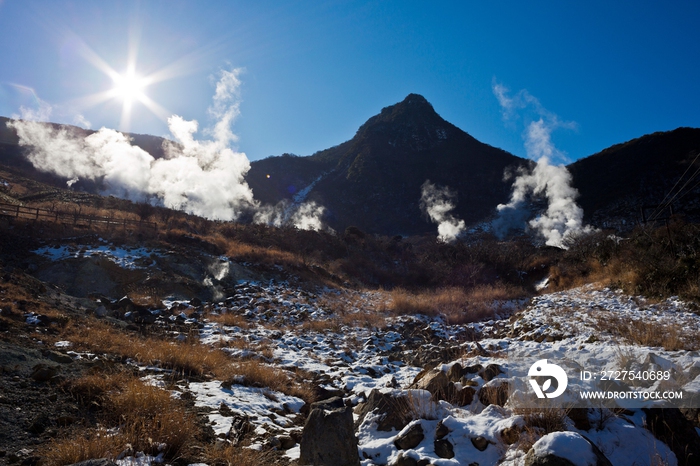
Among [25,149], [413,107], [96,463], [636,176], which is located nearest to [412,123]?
[413,107]

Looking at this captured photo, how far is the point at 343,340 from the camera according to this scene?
36.2ft

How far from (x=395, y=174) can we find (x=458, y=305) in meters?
54.9

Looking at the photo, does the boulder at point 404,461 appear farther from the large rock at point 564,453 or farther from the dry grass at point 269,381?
the dry grass at point 269,381

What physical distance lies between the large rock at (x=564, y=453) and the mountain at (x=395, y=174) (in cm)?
5396

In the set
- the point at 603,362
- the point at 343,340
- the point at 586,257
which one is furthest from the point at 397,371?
the point at 586,257

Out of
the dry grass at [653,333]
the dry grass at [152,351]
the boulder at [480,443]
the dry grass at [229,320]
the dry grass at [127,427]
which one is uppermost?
Result: the dry grass at [229,320]

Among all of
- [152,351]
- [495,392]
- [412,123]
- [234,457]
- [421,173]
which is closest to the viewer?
[234,457]

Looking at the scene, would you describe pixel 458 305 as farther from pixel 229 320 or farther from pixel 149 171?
pixel 149 171

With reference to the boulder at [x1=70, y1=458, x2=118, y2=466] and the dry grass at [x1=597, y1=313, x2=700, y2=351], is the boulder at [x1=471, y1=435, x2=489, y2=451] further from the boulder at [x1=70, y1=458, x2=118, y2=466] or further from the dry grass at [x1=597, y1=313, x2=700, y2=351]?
the dry grass at [x1=597, y1=313, x2=700, y2=351]

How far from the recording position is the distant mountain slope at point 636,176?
39.8m

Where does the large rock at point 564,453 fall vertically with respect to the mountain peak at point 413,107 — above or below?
below

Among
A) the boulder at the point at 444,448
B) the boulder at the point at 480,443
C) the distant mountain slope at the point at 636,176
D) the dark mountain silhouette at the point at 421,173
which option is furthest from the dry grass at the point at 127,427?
the distant mountain slope at the point at 636,176

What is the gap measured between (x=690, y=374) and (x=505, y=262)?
20.2 m
